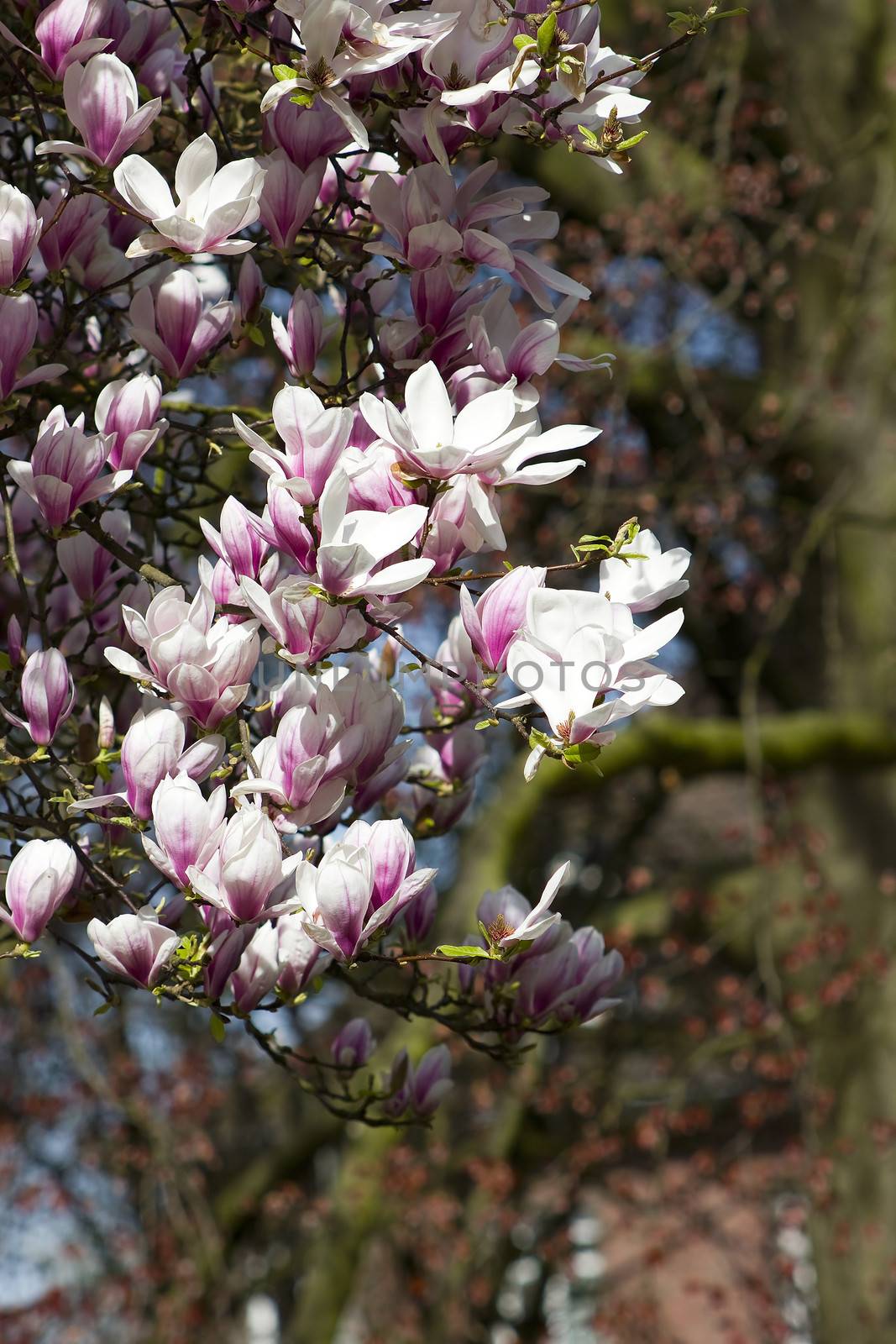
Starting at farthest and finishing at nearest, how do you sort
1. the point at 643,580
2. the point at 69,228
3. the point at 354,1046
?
the point at 354,1046
the point at 69,228
the point at 643,580

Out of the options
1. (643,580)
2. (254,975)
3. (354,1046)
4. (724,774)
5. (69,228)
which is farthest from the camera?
(724,774)

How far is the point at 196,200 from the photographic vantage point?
46.4 inches

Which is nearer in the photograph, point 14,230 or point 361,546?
point 361,546

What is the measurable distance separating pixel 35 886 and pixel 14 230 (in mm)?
586

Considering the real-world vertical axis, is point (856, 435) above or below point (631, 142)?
below

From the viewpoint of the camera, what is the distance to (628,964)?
15.4 feet

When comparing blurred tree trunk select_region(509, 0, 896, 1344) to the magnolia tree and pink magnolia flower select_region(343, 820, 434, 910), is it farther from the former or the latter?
pink magnolia flower select_region(343, 820, 434, 910)

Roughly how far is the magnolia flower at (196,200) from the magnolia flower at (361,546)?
275 millimetres

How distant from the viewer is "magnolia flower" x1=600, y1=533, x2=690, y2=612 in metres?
1.13

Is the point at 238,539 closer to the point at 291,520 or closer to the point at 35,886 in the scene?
the point at 291,520

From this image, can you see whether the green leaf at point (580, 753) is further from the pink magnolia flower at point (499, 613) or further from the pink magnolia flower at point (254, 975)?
the pink magnolia flower at point (254, 975)

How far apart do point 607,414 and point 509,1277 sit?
4.09m

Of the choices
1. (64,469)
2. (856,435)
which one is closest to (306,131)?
(64,469)

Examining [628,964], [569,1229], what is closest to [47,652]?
[628,964]
